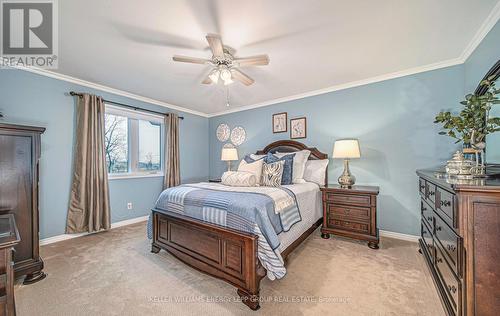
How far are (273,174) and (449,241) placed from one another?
1887mm

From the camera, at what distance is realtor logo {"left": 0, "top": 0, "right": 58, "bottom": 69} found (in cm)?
164

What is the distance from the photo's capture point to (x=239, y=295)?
164 cm

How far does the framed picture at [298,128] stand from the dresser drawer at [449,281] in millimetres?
2460

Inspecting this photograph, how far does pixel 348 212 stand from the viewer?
2695mm

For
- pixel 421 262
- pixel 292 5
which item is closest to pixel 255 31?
pixel 292 5

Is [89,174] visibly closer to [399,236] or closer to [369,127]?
[369,127]

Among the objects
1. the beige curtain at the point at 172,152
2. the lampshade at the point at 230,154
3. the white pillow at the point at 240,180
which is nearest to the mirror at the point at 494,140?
the white pillow at the point at 240,180

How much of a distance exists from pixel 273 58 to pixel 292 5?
2.77 feet

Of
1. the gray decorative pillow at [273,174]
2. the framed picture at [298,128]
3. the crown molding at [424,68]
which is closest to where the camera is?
the crown molding at [424,68]

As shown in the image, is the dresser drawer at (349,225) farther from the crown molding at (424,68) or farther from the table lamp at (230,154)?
the table lamp at (230,154)

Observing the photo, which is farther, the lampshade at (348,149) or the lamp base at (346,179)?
the lamp base at (346,179)

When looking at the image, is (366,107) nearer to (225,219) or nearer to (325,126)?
(325,126)

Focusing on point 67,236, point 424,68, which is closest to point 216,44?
point 424,68

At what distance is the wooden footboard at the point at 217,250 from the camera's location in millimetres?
1569
